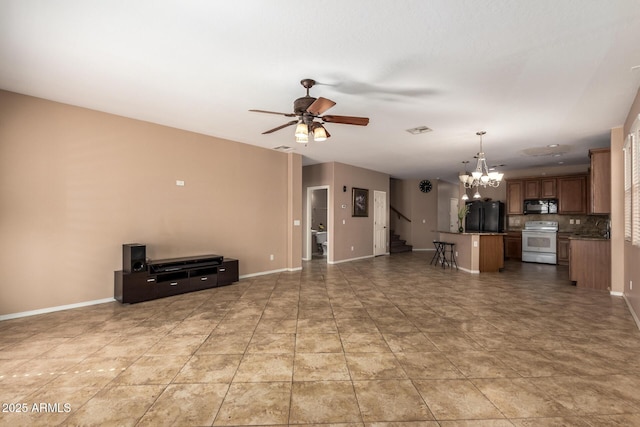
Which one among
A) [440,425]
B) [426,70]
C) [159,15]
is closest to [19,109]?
[159,15]

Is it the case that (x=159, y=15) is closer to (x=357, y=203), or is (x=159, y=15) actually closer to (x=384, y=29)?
(x=384, y=29)

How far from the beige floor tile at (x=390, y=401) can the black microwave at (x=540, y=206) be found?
8.45 meters

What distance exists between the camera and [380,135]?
552 centimetres

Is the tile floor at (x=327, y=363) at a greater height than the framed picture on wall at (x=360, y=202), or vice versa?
the framed picture on wall at (x=360, y=202)

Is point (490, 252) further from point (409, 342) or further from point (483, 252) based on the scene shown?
point (409, 342)

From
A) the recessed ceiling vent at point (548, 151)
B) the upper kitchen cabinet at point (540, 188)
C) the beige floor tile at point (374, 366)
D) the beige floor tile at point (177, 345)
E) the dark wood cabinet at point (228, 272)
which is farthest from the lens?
the upper kitchen cabinet at point (540, 188)

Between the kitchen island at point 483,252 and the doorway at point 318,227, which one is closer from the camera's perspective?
the kitchen island at point 483,252

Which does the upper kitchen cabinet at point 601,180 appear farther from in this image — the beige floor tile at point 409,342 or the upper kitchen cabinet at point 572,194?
the beige floor tile at point 409,342

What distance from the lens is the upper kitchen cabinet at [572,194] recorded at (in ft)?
26.2

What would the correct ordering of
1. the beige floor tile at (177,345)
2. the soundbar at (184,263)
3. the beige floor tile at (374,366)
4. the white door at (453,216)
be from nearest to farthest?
the beige floor tile at (374,366), the beige floor tile at (177,345), the soundbar at (184,263), the white door at (453,216)

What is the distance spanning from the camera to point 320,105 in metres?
2.96

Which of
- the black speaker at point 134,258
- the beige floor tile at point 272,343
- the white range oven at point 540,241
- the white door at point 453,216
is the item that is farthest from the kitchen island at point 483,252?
the black speaker at point 134,258

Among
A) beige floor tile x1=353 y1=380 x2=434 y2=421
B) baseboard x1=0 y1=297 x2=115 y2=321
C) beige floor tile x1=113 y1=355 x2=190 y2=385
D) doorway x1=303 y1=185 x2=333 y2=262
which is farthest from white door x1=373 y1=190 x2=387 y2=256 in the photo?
beige floor tile x1=113 y1=355 x2=190 y2=385

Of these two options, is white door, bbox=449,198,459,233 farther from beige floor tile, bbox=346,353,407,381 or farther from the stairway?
beige floor tile, bbox=346,353,407,381
